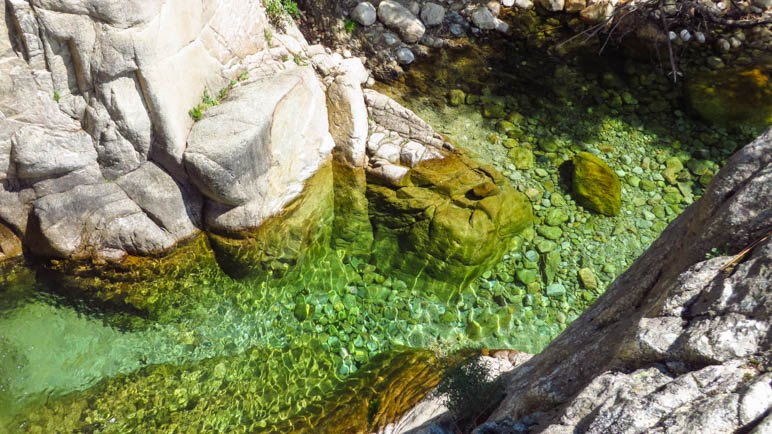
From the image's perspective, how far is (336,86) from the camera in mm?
7219

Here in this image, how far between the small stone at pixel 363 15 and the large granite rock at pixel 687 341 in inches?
229

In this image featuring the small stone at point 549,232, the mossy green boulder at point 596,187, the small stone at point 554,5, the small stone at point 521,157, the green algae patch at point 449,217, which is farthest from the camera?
the small stone at point 554,5

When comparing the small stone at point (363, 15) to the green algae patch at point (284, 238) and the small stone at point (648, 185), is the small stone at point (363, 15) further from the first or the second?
the small stone at point (648, 185)

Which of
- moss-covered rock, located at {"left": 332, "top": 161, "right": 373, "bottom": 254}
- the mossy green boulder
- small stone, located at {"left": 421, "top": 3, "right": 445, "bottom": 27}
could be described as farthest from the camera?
small stone, located at {"left": 421, "top": 3, "right": 445, "bottom": 27}

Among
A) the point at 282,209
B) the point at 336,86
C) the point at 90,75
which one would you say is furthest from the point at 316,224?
the point at 90,75

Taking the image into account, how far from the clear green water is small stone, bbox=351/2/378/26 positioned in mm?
2037

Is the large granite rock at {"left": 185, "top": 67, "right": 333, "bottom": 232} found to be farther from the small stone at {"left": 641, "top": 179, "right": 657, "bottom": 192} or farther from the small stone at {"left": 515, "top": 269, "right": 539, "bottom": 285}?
the small stone at {"left": 641, "top": 179, "right": 657, "bottom": 192}

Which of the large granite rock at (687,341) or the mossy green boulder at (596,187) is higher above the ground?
the large granite rock at (687,341)

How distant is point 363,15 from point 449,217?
11.2ft

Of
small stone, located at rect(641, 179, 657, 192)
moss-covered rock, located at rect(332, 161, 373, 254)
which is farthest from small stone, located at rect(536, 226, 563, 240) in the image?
moss-covered rock, located at rect(332, 161, 373, 254)

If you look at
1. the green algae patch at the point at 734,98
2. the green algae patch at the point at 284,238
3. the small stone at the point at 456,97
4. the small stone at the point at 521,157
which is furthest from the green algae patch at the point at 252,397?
the green algae patch at the point at 734,98

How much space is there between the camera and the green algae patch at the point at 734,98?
8.25 metres

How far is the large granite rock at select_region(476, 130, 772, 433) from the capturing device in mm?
2248

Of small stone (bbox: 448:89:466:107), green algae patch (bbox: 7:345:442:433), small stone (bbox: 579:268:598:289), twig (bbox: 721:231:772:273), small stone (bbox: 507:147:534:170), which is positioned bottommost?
green algae patch (bbox: 7:345:442:433)
